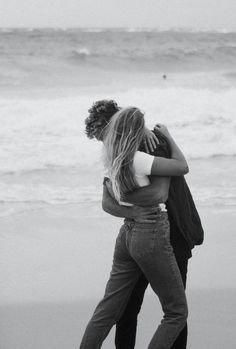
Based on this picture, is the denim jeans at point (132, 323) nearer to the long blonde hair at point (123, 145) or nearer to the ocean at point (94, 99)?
the long blonde hair at point (123, 145)

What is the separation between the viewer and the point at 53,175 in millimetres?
7730

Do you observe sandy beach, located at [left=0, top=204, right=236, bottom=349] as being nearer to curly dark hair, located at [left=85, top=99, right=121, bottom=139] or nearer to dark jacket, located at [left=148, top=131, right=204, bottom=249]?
dark jacket, located at [left=148, top=131, right=204, bottom=249]

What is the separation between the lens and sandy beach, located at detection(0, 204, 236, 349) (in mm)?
3723

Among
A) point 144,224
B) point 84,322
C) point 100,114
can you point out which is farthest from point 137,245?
point 84,322

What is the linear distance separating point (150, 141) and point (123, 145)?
13 cm

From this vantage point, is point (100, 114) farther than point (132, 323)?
No

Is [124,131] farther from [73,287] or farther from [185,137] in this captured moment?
[185,137]

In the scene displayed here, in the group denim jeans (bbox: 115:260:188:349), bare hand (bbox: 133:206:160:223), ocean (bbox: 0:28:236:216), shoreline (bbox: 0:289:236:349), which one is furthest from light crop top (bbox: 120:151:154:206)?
ocean (bbox: 0:28:236:216)

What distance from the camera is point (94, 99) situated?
13.6 meters

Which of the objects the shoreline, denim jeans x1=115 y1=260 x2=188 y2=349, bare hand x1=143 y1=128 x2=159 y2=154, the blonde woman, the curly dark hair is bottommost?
the shoreline

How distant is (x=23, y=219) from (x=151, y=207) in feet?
10.2

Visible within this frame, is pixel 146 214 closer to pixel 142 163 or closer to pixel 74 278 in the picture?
pixel 142 163

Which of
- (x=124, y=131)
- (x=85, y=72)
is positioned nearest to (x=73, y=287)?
(x=124, y=131)

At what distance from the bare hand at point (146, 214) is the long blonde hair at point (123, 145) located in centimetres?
11
